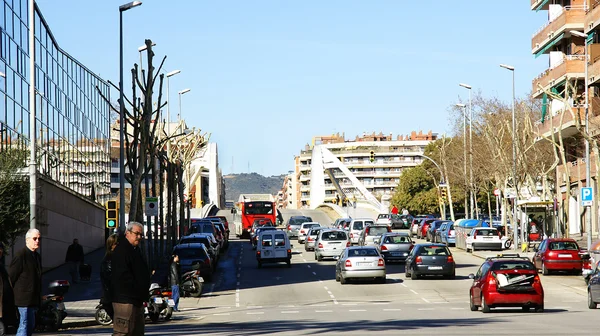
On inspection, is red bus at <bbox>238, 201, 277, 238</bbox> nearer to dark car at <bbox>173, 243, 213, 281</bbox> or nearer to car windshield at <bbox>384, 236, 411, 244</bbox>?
car windshield at <bbox>384, 236, 411, 244</bbox>

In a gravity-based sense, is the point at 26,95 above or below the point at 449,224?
above

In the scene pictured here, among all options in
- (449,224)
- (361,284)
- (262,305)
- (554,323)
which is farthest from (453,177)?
(554,323)

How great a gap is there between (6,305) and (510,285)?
1487 centimetres

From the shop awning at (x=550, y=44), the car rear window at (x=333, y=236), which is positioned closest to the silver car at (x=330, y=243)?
the car rear window at (x=333, y=236)

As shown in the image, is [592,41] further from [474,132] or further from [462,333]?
[462,333]

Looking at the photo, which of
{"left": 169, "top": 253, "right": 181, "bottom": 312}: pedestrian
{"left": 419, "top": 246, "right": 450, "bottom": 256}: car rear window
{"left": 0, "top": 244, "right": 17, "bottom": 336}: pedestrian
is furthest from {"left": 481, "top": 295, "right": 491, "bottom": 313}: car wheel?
{"left": 0, "top": 244, "right": 17, "bottom": 336}: pedestrian

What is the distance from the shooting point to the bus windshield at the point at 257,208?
85188 mm

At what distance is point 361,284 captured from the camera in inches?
1569

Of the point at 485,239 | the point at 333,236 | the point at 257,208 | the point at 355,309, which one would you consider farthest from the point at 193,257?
the point at 257,208

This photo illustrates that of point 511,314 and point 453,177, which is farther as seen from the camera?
point 453,177

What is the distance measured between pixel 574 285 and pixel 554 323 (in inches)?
656

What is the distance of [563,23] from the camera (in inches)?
2586

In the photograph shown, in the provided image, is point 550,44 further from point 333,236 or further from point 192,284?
point 192,284

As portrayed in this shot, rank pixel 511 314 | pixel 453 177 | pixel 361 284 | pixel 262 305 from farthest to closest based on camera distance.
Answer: pixel 453 177, pixel 361 284, pixel 262 305, pixel 511 314
